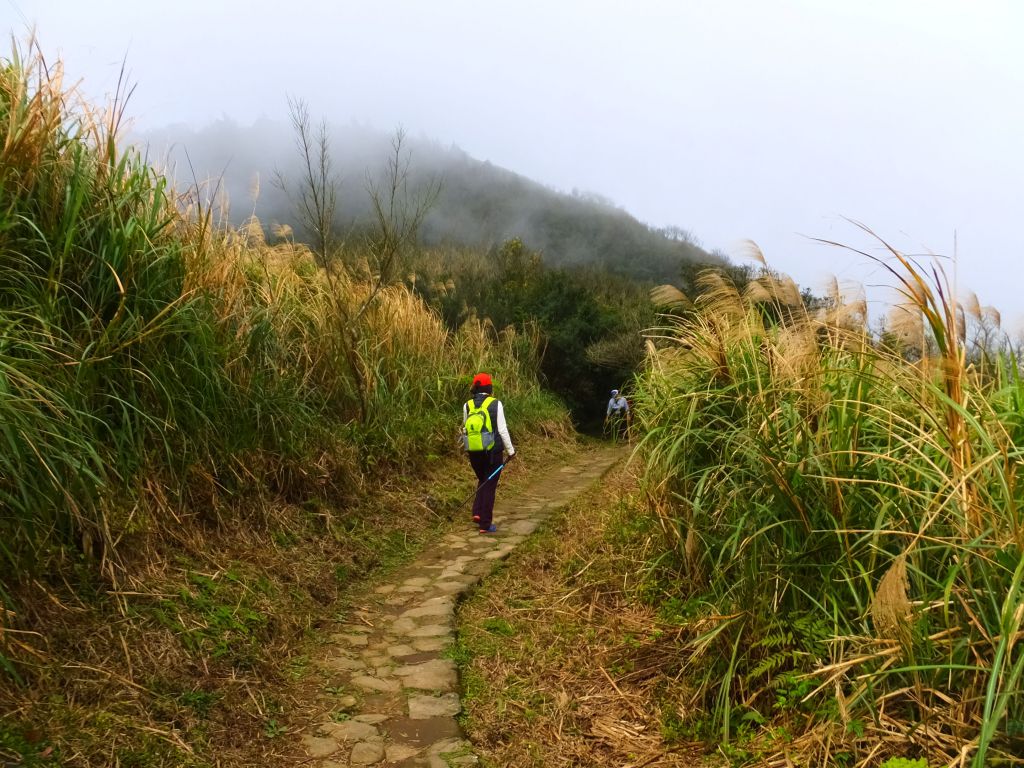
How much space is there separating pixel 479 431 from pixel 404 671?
9.24ft

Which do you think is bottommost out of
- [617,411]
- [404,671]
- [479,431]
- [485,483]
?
[404,671]

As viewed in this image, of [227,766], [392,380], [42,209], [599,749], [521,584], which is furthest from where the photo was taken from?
[392,380]

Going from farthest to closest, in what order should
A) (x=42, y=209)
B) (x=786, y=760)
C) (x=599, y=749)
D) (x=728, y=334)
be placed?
1. (x=728, y=334)
2. (x=42, y=209)
3. (x=599, y=749)
4. (x=786, y=760)

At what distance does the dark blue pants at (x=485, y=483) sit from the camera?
6.18 metres

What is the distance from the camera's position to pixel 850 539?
2924 mm

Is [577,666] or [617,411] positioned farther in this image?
[617,411]

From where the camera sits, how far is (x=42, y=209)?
354 centimetres

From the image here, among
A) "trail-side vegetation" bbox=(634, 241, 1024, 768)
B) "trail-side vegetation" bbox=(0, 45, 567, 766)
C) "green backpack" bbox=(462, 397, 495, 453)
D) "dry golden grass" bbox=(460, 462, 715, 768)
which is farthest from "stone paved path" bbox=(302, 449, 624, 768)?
"trail-side vegetation" bbox=(634, 241, 1024, 768)

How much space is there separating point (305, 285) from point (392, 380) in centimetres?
144

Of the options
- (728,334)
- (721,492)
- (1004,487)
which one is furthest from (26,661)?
(728,334)

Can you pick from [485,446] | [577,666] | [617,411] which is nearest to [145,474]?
[577,666]

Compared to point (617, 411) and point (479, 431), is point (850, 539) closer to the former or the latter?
point (479, 431)

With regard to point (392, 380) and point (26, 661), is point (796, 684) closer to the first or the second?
point (26, 661)

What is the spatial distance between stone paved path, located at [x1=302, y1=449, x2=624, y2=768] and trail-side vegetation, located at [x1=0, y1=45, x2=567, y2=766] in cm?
25
